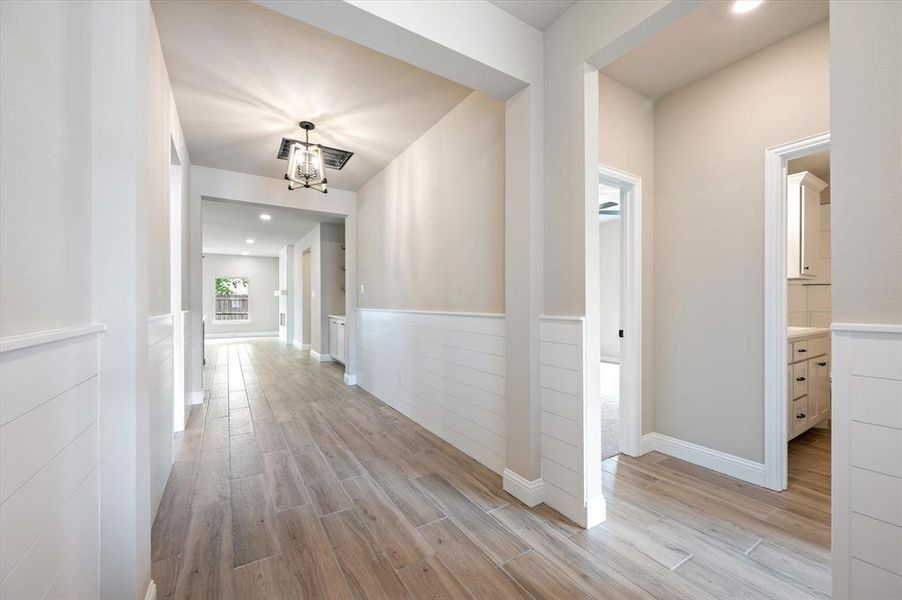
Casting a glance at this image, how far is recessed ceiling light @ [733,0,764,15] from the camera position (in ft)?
5.91

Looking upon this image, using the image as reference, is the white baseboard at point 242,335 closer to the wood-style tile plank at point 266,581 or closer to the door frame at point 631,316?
the wood-style tile plank at point 266,581

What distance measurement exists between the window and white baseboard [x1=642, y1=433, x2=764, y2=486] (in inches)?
486

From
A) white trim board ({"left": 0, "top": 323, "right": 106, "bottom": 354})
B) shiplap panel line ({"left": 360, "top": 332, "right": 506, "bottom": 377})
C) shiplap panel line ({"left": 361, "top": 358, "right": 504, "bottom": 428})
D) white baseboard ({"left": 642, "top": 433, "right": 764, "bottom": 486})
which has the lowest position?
white baseboard ({"left": 642, "top": 433, "right": 764, "bottom": 486})

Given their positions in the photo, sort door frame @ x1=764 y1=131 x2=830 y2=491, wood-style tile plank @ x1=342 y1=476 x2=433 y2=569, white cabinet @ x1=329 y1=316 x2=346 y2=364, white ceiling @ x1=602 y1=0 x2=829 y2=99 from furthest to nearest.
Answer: white cabinet @ x1=329 y1=316 x2=346 y2=364 < door frame @ x1=764 y1=131 x2=830 y2=491 < white ceiling @ x1=602 y1=0 x2=829 y2=99 < wood-style tile plank @ x1=342 y1=476 x2=433 y2=569

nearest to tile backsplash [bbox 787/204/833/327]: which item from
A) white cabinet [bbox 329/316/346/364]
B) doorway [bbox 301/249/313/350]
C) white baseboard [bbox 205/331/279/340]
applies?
white cabinet [bbox 329/316/346/364]

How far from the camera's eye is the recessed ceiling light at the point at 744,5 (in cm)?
180

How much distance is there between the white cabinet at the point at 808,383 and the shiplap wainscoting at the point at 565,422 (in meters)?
1.93

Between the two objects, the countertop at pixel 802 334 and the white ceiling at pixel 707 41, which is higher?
the white ceiling at pixel 707 41

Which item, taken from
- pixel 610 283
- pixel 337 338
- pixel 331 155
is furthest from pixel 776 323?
pixel 337 338

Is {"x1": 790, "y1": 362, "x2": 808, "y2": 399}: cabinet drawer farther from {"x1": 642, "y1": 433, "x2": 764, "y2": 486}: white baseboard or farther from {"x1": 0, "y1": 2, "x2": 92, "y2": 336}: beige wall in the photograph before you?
{"x1": 0, "y1": 2, "x2": 92, "y2": 336}: beige wall

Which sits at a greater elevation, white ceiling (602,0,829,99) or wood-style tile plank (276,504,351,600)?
white ceiling (602,0,829,99)

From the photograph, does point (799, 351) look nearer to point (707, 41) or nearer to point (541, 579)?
point (707, 41)

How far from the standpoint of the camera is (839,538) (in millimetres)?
1025

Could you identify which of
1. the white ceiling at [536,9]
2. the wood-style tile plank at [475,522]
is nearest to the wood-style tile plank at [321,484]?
the wood-style tile plank at [475,522]
